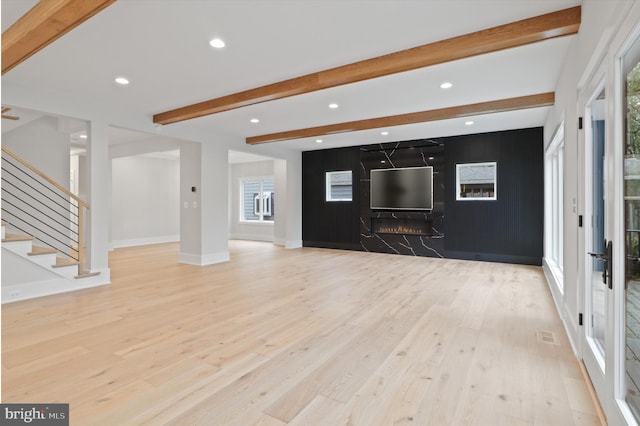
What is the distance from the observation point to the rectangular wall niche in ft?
24.8

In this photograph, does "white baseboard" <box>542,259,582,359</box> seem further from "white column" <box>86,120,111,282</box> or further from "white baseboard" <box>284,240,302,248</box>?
"white baseboard" <box>284,240,302,248</box>

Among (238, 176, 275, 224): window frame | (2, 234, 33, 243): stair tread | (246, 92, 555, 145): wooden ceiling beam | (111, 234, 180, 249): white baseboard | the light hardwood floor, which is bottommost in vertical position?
the light hardwood floor

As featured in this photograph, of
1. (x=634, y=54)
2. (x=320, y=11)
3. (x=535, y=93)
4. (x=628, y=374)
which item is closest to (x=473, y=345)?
(x=628, y=374)

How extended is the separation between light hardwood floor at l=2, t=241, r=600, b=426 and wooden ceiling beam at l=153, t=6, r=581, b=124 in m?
2.48

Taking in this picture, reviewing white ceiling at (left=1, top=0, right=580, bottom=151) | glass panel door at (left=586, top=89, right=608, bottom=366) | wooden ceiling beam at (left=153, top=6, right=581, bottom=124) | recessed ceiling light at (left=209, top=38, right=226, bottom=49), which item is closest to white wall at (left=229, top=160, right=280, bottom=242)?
white ceiling at (left=1, top=0, right=580, bottom=151)

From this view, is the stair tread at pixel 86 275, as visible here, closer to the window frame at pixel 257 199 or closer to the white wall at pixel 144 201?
the white wall at pixel 144 201

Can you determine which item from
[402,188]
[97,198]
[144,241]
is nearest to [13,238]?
[97,198]

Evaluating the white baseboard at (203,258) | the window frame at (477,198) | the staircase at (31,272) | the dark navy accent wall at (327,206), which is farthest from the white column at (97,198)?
the window frame at (477,198)

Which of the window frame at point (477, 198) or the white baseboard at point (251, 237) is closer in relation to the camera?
the window frame at point (477, 198)

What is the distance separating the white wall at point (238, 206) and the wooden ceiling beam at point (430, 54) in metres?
5.94

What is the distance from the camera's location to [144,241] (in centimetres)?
965

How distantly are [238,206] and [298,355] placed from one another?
895 cm

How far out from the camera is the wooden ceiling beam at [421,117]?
463cm

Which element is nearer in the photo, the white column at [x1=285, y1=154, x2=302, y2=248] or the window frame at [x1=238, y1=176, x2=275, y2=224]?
the white column at [x1=285, y1=154, x2=302, y2=248]
